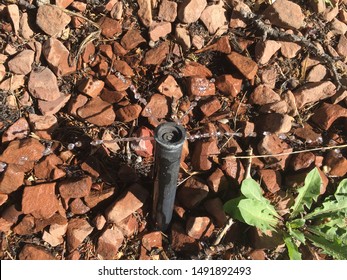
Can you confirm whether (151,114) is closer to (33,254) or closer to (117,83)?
(117,83)

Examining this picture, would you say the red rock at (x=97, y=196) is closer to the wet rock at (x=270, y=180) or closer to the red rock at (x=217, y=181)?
the red rock at (x=217, y=181)

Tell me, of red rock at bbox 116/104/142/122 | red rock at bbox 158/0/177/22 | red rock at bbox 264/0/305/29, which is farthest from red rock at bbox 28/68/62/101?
red rock at bbox 264/0/305/29

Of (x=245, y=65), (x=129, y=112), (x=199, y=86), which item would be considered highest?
(x=245, y=65)

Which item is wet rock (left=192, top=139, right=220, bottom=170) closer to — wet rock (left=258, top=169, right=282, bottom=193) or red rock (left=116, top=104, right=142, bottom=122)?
wet rock (left=258, top=169, right=282, bottom=193)

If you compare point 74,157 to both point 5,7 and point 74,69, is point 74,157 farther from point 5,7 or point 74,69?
point 5,7

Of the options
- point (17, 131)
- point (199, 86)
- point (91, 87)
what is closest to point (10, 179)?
point (17, 131)

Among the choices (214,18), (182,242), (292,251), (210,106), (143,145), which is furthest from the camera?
(214,18)
